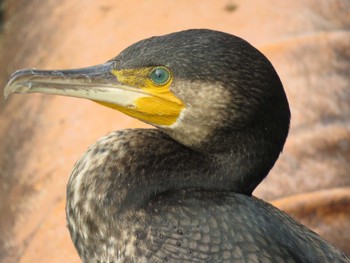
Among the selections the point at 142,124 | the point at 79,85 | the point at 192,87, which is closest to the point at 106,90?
the point at 79,85

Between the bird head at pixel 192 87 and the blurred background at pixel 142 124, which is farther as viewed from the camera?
the blurred background at pixel 142 124

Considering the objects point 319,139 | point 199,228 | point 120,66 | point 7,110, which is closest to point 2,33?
point 7,110

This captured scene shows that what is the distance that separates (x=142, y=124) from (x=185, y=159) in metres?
0.67

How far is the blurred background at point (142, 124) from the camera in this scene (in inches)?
97.6

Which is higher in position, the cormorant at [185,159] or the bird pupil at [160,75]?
the bird pupil at [160,75]

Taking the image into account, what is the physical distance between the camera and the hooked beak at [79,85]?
1937 millimetres

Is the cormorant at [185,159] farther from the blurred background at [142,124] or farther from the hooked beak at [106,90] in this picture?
the blurred background at [142,124]

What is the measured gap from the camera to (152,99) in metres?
1.95

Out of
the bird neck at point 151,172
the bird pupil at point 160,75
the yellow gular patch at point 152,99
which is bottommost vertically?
the bird neck at point 151,172

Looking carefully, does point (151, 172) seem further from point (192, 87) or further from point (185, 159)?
point (192, 87)

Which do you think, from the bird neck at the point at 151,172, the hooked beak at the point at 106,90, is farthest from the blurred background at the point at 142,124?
the hooked beak at the point at 106,90

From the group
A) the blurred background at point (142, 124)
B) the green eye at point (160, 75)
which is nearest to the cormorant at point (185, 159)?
the green eye at point (160, 75)

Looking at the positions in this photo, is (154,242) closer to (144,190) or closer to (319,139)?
(144,190)

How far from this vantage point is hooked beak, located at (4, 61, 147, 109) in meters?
1.94
